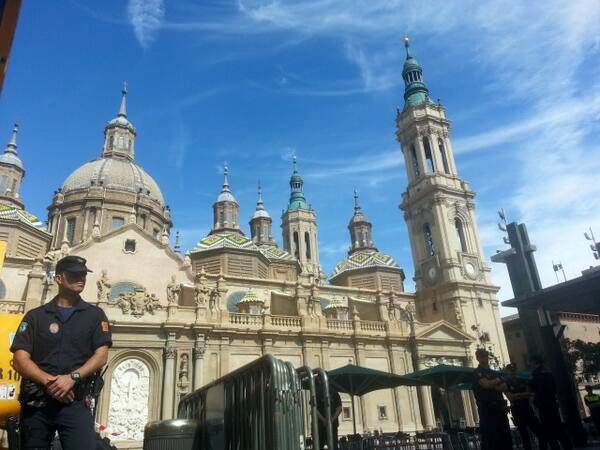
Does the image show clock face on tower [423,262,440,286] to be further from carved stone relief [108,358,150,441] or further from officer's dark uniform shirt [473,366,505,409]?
officer's dark uniform shirt [473,366,505,409]

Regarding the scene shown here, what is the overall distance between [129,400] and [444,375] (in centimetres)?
1632

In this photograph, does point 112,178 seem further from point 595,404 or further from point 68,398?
point 68,398

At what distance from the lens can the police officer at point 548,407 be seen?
901 cm

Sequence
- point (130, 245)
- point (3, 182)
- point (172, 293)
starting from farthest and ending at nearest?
point (3, 182), point (130, 245), point (172, 293)

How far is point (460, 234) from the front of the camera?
157 ft

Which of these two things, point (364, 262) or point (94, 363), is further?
point (364, 262)

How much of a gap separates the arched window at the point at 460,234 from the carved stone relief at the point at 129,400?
32.8 m

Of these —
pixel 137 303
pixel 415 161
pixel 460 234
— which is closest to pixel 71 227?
pixel 137 303

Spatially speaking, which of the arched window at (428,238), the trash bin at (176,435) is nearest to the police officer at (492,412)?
the trash bin at (176,435)

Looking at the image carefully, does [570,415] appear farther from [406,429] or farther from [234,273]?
[234,273]

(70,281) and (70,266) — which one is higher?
(70,266)

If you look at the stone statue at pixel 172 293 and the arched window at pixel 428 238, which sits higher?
the arched window at pixel 428 238

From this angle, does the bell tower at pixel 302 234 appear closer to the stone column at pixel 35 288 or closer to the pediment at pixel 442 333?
the pediment at pixel 442 333

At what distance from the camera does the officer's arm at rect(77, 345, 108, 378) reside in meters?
3.86
